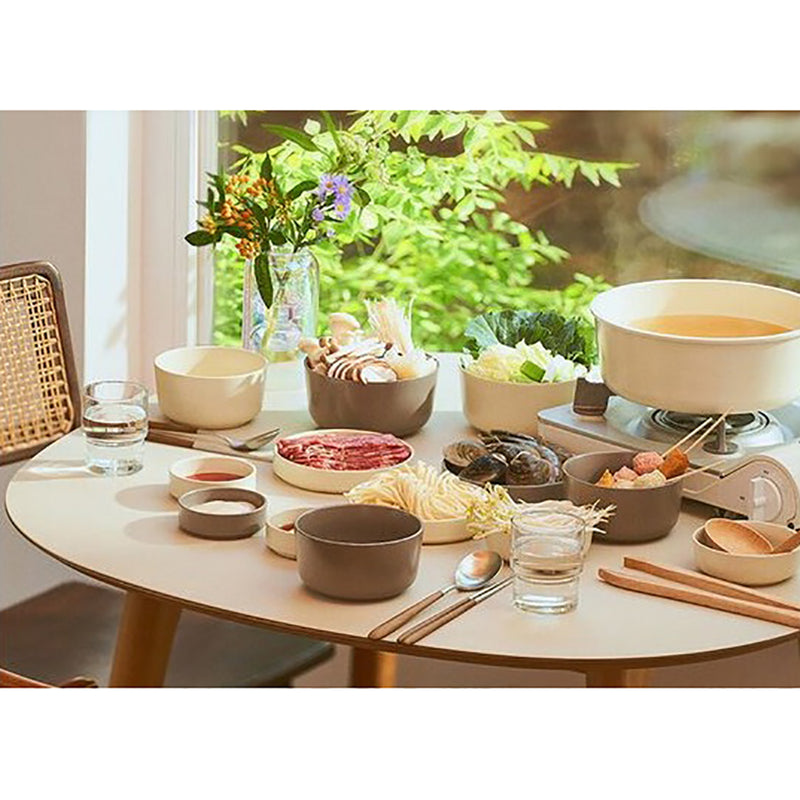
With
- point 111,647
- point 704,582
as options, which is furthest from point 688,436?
point 111,647

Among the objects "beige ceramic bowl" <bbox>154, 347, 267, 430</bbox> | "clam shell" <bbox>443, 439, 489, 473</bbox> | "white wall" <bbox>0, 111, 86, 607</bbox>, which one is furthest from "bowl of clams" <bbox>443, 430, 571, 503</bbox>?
"white wall" <bbox>0, 111, 86, 607</bbox>

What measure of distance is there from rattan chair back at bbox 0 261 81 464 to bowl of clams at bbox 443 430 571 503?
2.66ft

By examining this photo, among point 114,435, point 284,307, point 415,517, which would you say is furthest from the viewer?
point 284,307

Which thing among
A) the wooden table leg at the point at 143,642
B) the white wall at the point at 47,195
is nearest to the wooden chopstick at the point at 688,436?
the wooden table leg at the point at 143,642

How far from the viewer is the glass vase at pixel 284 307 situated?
8.34ft

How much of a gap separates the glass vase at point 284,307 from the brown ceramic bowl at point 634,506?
2.47ft

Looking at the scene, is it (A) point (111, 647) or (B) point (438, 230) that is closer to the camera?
(A) point (111, 647)

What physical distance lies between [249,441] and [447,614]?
2.06 ft

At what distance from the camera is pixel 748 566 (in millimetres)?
1803

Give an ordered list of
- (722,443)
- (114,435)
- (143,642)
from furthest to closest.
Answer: (143,642) → (114,435) → (722,443)

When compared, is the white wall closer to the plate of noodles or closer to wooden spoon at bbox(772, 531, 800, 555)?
the plate of noodles

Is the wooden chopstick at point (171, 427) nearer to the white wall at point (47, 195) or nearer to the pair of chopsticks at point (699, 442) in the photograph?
the pair of chopsticks at point (699, 442)

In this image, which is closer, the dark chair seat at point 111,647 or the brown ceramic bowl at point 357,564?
the brown ceramic bowl at point 357,564

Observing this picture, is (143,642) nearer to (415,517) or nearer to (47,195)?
(415,517)
